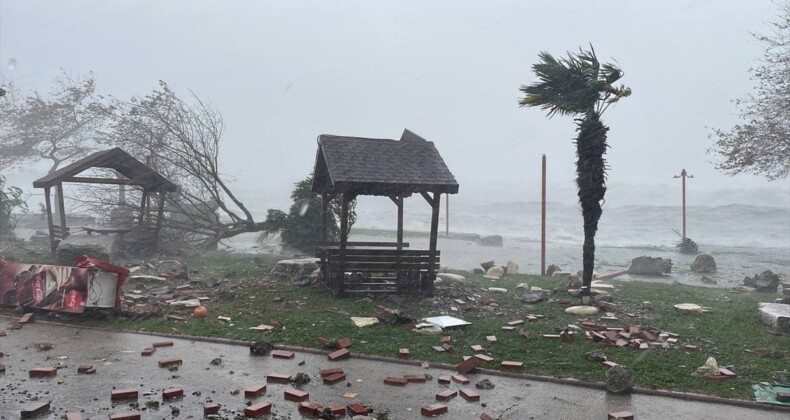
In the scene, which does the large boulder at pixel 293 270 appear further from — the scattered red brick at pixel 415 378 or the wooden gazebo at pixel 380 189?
the scattered red brick at pixel 415 378

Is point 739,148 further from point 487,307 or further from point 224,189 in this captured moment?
point 224,189

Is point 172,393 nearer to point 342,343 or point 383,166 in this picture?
point 342,343

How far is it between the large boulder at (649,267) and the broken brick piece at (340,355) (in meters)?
13.3

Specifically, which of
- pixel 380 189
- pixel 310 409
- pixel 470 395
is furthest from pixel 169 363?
pixel 380 189

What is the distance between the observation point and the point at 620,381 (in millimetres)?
5859

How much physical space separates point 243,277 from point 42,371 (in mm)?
7119

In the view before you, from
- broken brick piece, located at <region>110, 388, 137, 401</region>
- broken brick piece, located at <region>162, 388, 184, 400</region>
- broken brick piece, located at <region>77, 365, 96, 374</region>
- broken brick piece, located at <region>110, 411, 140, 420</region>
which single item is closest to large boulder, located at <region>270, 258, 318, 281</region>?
broken brick piece, located at <region>77, 365, 96, 374</region>

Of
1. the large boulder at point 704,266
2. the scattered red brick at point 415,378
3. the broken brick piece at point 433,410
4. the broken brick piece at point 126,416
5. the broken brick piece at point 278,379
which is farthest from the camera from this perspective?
the large boulder at point 704,266

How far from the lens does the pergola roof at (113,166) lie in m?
15.3

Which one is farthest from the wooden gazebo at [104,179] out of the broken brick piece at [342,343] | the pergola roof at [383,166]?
the broken brick piece at [342,343]

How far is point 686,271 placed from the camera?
18.5 meters

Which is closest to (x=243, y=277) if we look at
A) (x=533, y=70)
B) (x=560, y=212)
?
(x=533, y=70)

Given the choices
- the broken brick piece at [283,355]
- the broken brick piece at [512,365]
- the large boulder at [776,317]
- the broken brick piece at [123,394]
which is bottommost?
the broken brick piece at [123,394]

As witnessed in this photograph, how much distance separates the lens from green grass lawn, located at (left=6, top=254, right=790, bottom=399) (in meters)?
6.57
